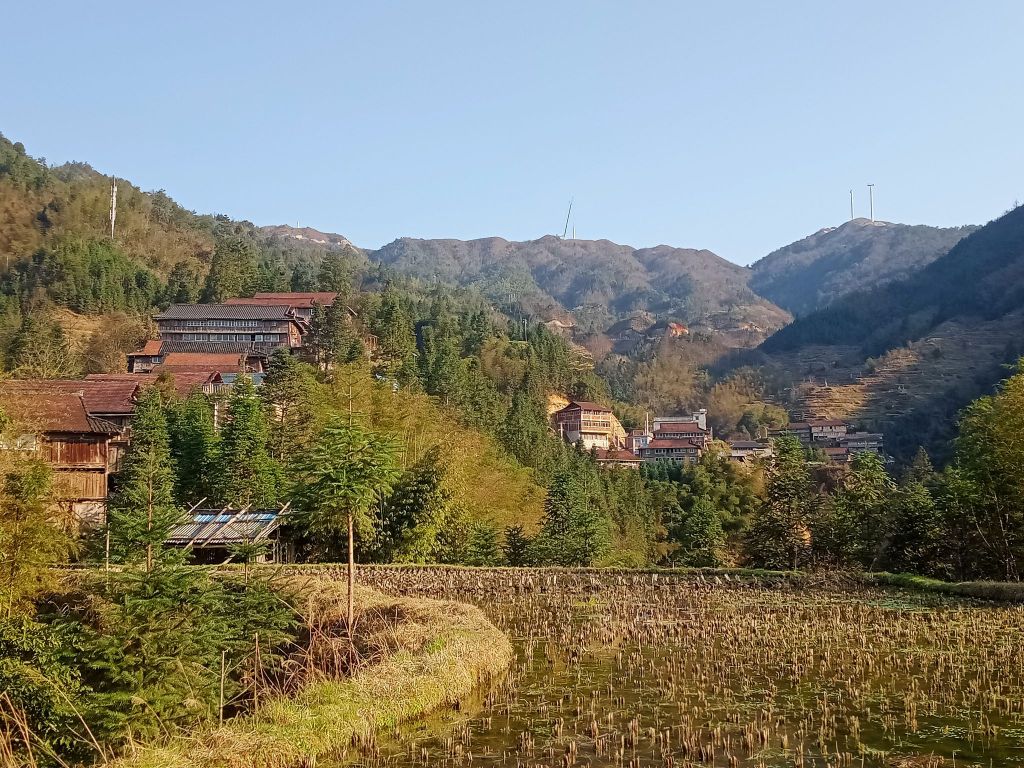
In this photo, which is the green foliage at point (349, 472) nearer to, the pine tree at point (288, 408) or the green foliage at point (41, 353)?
the pine tree at point (288, 408)

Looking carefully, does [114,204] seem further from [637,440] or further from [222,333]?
[637,440]

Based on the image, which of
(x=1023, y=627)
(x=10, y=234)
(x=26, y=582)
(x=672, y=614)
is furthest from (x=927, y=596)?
(x=10, y=234)

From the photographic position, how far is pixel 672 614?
21328 millimetres

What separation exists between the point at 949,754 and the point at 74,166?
172 metres

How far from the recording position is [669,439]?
98688 millimetres

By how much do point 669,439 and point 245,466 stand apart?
223 feet

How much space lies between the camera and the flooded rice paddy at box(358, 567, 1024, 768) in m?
9.95

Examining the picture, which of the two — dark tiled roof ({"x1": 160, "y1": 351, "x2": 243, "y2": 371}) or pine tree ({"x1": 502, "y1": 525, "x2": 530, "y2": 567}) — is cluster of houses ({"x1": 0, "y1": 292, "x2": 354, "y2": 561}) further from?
pine tree ({"x1": 502, "y1": 525, "x2": 530, "y2": 567})

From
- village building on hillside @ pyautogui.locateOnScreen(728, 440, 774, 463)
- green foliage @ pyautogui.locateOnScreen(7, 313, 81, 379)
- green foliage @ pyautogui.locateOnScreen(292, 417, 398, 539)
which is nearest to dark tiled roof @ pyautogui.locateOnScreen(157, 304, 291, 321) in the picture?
green foliage @ pyautogui.locateOnScreen(7, 313, 81, 379)

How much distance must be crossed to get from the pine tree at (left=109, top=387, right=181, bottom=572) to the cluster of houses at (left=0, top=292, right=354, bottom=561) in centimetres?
106

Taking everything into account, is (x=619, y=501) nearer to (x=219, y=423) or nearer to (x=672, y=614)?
(x=219, y=423)

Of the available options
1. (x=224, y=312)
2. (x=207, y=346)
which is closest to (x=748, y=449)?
(x=224, y=312)

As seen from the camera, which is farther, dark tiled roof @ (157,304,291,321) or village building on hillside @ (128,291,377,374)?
dark tiled roof @ (157,304,291,321)

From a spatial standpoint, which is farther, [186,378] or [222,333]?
[222,333]
